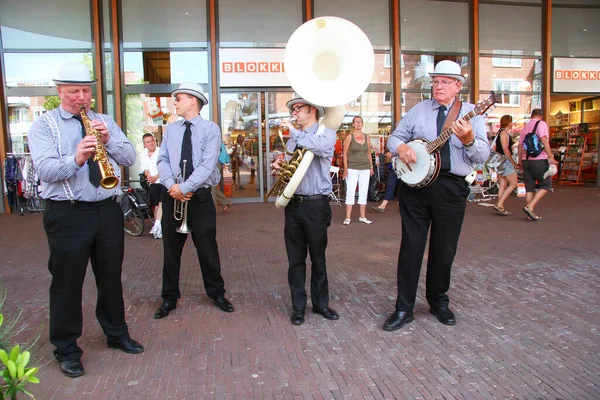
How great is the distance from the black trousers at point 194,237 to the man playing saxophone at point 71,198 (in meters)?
0.84

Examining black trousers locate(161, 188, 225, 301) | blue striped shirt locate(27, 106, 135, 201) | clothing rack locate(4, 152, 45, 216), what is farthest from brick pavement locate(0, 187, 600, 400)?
clothing rack locate(4, 152, 45, 216)

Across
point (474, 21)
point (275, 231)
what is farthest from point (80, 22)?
point (474, 21)

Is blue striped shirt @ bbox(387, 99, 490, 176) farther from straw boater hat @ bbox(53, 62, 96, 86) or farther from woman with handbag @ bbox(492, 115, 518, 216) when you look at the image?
woman with handbag @ bbox(492, 115, 518, 216)

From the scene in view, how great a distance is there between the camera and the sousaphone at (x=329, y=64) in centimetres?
390

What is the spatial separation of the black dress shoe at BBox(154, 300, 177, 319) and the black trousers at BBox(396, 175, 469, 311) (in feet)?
6.54

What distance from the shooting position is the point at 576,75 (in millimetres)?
13219

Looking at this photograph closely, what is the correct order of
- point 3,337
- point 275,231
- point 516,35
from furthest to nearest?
1. point 516,35
2. point 275,231
3. point 3,337

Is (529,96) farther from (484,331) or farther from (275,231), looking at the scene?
(484,331)

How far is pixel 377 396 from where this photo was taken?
298 centimetres

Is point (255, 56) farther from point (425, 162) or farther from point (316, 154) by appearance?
point (425, 162)

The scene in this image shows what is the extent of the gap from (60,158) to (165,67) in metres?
8.75

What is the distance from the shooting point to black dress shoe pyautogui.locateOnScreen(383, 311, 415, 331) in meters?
3.93

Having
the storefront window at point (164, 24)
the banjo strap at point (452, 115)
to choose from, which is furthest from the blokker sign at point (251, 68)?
the banjo strap at point (452, 115)

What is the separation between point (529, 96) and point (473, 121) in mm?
10645
